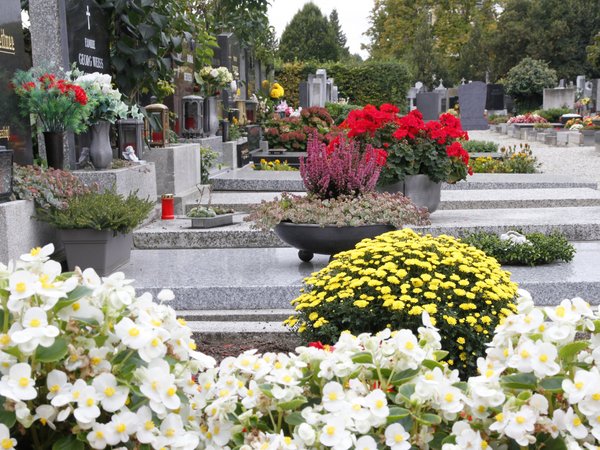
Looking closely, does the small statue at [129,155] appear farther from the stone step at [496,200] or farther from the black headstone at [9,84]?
the black headstone at [9,84]

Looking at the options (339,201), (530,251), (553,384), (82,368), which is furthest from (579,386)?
(530,251)

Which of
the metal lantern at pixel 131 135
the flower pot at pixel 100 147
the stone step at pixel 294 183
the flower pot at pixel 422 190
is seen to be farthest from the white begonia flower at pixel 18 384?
the stone step at pixel 294 183

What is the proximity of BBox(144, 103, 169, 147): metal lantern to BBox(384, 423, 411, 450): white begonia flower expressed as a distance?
8016 millimetres

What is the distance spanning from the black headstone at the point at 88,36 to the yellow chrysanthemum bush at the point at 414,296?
4.49m

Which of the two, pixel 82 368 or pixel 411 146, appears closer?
pixel 82 368

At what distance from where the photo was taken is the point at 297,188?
10617 millimetres

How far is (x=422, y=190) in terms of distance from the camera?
7859 millimetres

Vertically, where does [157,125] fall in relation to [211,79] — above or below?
below

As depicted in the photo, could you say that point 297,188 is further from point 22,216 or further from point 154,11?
point 22,216

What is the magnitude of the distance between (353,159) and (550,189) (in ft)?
15.0

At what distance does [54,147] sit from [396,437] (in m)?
5.80

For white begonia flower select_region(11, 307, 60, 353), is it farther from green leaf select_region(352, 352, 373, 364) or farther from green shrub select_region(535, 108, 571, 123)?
green shrub select_region(535, 108, 571, 123)

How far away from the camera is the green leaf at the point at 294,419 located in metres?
1.75

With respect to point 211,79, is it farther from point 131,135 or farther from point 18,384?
point 18,384
